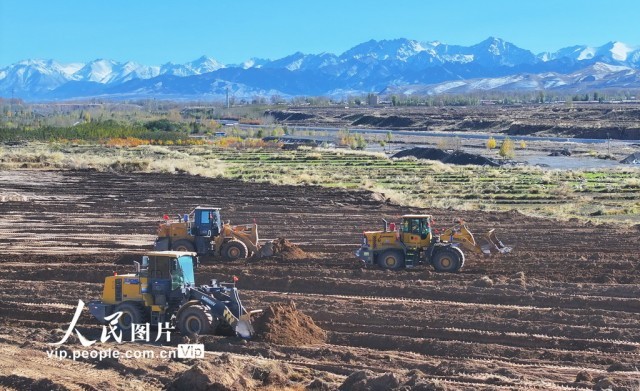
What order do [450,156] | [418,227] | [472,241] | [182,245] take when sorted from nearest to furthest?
[418,227] < [472,241] < [182,245] < [450,156]

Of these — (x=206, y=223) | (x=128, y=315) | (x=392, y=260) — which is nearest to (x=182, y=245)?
(x=206, y=223)

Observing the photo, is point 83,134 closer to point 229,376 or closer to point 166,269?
point 166,269

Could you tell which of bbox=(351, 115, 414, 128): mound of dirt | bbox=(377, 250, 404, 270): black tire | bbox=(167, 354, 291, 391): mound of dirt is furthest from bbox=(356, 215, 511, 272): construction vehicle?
bbox=(351, 115, 414, 128): mound of dirt

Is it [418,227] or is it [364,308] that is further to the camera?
[418,227]

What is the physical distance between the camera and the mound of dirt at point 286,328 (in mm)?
19109

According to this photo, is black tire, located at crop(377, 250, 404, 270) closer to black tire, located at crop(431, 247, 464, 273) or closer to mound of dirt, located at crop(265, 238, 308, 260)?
black tire, located at crop(431, 247, 464, 273)

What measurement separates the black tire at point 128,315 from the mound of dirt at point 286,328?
2.40 meters

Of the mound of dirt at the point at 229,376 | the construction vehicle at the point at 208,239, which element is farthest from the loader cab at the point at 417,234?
the mound of dirt at the point at 229,376

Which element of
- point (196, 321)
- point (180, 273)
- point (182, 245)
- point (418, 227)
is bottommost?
point (196, 321)

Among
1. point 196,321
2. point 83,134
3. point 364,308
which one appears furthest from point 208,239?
point 83,134

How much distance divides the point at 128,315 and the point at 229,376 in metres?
4.81

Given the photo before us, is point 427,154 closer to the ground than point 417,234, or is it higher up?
higher up

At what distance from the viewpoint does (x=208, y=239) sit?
3005cm

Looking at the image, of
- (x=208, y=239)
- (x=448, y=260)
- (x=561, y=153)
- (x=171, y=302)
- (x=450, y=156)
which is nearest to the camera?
(x=171, y=302)
